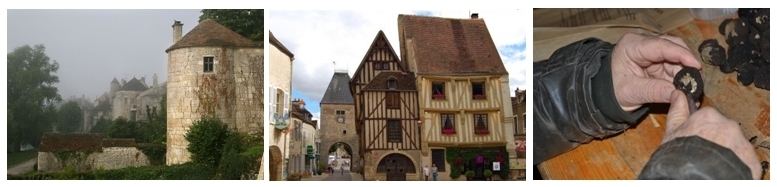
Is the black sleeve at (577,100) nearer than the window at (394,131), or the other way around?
the black sleeve at (577,100)

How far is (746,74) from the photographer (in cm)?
250

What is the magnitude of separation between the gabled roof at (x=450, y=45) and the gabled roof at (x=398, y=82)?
102 millimetres

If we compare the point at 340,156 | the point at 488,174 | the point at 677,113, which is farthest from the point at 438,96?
the point at 677,113

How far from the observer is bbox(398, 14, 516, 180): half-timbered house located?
211 inches

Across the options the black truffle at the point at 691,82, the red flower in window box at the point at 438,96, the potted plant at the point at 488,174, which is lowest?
the potted plant at the point at 488,174

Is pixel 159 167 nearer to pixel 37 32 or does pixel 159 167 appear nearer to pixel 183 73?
pixel 183 73

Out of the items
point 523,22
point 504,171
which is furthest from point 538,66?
point 504,171

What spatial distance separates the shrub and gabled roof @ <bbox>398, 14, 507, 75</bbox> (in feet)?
6.44

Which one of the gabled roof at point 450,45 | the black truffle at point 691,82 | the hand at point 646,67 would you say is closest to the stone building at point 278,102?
the gabled roof at point 450,45

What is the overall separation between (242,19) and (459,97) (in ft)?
5.89

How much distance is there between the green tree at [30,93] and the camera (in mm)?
5363

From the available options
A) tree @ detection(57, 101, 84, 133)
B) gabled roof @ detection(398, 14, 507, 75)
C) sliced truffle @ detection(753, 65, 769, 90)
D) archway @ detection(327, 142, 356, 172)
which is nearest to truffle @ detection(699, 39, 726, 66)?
sliced truffle @ detection(753, 65, 769, 90)

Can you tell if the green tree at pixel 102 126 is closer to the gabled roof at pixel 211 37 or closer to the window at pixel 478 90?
the gabled roof at pixel 211 37

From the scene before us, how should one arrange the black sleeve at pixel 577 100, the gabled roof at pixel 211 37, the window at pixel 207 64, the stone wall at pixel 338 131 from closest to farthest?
the black sleeve at pixel 577 100
the stone wall at pixel 338 131
the gabled roof at pixel 211 37
the window at pixel 207 64
